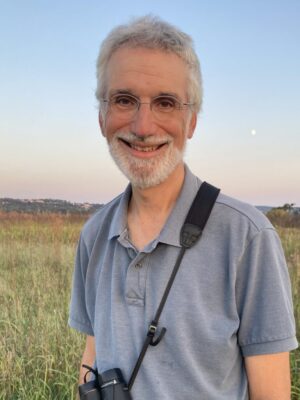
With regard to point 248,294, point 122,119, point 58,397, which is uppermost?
point 122,119

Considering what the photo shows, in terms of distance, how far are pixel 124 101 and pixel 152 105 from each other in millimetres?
110

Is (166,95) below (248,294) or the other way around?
the other way around

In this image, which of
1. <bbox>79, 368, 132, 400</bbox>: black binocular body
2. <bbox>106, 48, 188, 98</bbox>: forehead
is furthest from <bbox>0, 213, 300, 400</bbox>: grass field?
<bbox>106, 48, 188, 98</bbox>: forehead

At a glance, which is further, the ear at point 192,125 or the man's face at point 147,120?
the ear at point 192,125

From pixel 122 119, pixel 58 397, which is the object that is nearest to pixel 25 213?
pixel 58 397

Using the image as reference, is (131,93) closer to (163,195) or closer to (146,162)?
(146,162)

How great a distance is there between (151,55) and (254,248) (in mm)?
780

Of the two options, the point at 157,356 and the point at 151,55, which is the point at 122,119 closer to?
the point at 151,55

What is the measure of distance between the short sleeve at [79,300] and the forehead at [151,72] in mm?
713

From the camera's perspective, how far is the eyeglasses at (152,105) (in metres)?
1.70

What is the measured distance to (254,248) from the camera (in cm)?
148

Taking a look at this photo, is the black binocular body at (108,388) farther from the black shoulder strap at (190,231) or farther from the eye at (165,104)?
the eye at (165,104)

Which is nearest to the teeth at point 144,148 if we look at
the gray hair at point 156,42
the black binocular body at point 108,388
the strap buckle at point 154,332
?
the gray hair at point 156,42

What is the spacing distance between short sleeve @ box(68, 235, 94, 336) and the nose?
59cm
